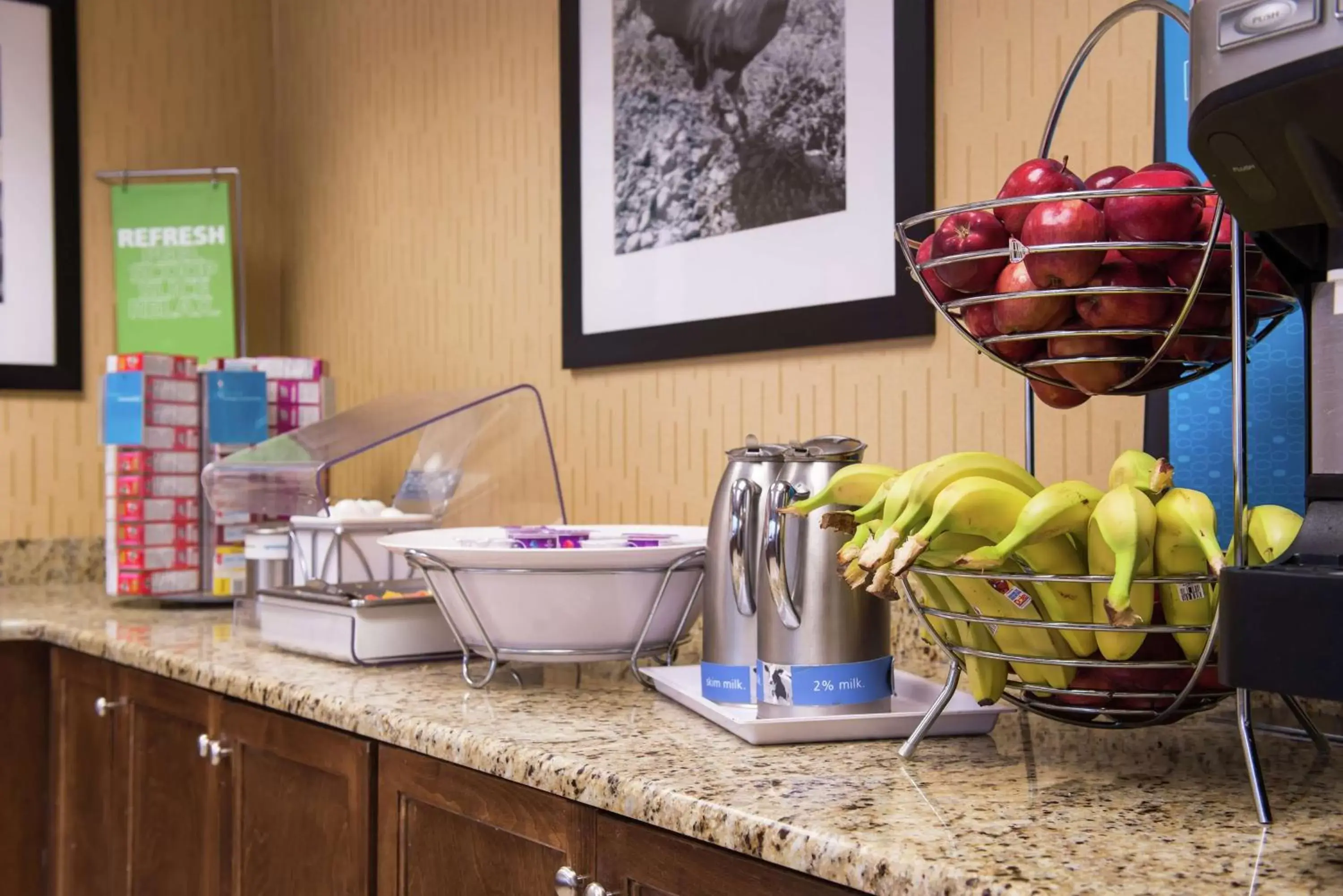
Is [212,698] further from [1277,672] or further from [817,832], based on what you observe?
[1277,672]

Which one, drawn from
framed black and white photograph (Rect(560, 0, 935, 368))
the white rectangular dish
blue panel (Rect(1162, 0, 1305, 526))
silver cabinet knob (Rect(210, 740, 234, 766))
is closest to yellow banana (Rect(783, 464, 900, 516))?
blue panel (Rect(1162, 0, 1305, 526))

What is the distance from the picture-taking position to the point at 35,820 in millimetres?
2037

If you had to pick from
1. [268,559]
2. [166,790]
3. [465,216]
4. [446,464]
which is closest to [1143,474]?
[446,464]

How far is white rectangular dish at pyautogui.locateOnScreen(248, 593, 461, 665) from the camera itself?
1.46m

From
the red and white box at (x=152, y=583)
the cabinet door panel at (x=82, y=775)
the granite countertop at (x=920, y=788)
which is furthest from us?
the red and white box at (x=152, y=583)

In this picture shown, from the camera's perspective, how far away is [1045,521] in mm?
840

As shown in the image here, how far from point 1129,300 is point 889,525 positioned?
0.23 m

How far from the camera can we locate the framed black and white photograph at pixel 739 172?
151 cm

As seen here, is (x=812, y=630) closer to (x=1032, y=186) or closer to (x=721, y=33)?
(x=1032, y=186)

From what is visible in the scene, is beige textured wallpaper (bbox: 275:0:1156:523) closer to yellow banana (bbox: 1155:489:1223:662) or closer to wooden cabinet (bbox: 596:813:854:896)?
yellow banana (bbox: 1155:489:1223:662)

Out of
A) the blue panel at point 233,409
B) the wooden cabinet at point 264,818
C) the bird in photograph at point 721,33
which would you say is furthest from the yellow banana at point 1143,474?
the blue panel at point 233,409

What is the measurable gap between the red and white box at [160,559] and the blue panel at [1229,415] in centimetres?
168

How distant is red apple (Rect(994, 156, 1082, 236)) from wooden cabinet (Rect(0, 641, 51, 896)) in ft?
5.54

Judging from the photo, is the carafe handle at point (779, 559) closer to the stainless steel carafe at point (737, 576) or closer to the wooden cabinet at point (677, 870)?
the stainless steel carafe at point (737, 576)
